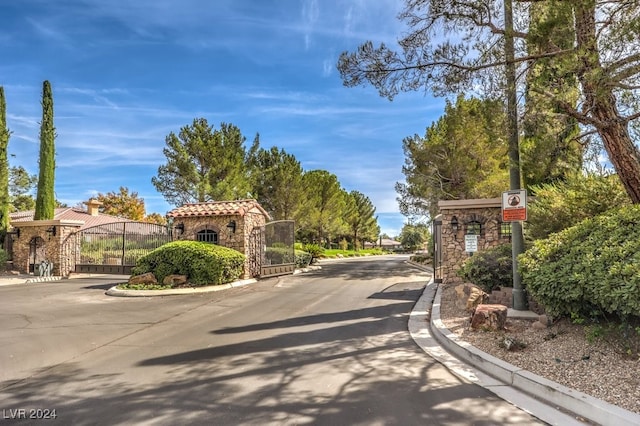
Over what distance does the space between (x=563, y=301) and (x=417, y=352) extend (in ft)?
6.77

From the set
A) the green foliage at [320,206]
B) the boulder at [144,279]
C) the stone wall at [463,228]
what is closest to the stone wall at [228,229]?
the boulder at [144,279]

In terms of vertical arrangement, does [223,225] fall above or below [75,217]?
below

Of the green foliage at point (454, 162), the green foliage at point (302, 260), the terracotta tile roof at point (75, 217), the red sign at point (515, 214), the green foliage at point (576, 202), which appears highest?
the green foliage at point (454, 162)

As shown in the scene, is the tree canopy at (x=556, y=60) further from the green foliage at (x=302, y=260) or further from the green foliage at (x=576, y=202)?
the green foliage at (x=302, y=260)

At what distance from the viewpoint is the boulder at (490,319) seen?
18.7 ft

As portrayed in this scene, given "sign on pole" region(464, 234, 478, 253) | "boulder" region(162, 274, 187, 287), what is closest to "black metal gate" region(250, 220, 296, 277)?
"boulder" region(162, 274, 187, 287)

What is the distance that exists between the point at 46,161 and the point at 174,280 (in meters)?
12.6

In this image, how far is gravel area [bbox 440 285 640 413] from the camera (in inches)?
138

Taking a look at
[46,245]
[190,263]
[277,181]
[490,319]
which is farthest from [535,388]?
[277,181]

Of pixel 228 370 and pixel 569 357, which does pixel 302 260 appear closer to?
pixel 228 370

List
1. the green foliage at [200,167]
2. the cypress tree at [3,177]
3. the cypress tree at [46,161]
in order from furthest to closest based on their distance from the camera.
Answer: the green foliage at [200,167], the cypress tree at [46,161], the cypress tree at [3,177]

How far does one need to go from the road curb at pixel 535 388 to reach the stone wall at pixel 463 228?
6.80 m

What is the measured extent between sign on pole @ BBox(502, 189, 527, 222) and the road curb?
255 cm

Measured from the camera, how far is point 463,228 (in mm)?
12172
